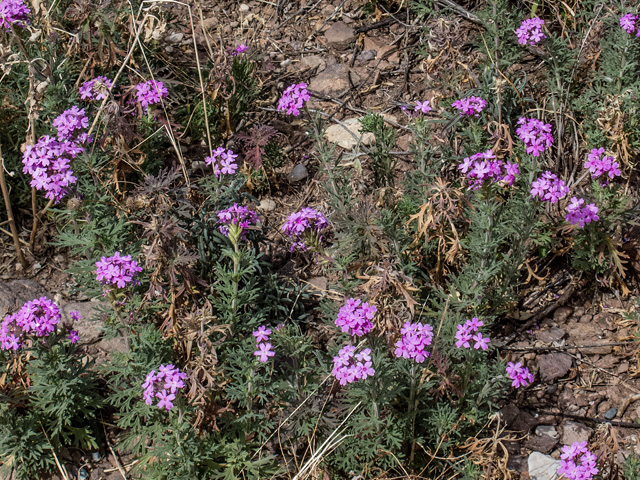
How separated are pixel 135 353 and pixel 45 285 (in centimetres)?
141

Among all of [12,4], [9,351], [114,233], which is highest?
[12,4]

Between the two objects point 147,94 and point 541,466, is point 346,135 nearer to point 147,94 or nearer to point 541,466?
point 147,94

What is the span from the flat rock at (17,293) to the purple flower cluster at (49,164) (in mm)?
1126

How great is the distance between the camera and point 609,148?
437 cm

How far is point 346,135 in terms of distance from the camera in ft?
16.9

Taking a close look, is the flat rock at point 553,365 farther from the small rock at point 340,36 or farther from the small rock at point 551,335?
the small rock at point 340,36

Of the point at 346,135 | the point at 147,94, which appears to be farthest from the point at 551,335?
the point at 147,94

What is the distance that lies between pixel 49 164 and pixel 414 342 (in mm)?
2050

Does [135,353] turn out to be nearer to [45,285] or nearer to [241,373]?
[241,373]

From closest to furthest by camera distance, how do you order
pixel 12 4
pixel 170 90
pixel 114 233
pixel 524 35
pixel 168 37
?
1. pixel 114 233
2. pixel 12 4
3. pixel 524 35
4. pixel 170 90
5. pixel 168 37

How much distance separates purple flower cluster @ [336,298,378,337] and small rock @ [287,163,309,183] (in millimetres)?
2301

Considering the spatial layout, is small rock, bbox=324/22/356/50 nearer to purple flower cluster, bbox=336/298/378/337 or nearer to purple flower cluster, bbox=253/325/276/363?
purple flower cluster, bbox=253/325/276/363

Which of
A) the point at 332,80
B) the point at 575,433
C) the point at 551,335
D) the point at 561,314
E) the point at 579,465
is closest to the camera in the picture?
the point at 579,465

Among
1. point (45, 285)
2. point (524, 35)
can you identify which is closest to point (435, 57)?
point (524, 35)
